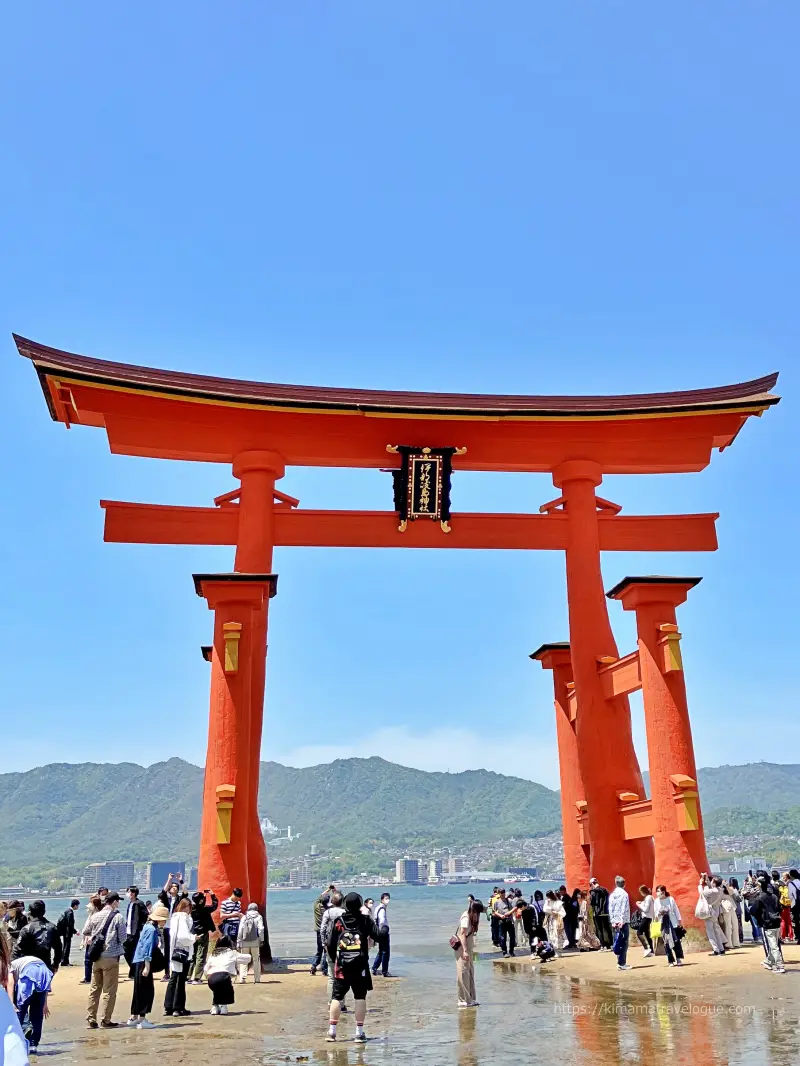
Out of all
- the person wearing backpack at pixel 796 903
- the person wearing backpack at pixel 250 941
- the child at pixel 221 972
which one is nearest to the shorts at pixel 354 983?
the child at pixel 221 972

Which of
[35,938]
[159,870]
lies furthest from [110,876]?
[35,938]

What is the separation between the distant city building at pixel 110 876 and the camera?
129000 millimetres

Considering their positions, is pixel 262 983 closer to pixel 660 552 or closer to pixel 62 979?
pixel 62 979

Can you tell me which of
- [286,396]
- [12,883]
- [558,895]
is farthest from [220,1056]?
[12,883]

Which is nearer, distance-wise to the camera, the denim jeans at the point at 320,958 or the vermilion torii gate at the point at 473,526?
the denim jeans at the point at 320,958

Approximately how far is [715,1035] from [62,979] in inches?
510

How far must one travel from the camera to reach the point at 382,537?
20203mm

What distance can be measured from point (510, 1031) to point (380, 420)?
1300cm

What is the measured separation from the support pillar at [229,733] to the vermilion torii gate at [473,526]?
0.04 metres

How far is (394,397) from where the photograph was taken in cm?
1980

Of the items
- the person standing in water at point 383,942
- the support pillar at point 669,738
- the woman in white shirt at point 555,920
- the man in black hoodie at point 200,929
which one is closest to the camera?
the man in black hoodie at point 200,929

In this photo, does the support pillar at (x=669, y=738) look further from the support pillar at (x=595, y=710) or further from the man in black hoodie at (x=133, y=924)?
the man in black hoodie at (x=133, y=924)

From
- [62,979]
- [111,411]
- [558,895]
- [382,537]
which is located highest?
[111,411]

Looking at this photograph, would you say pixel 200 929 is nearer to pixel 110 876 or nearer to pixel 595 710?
pixel 595 710
